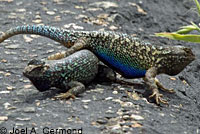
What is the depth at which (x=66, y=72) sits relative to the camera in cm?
516

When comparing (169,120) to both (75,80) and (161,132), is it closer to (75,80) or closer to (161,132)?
(161,132)

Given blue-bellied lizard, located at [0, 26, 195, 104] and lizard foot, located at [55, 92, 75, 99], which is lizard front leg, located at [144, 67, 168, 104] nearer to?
blue-bellied lizard, located at [0, 26, 195, 104]

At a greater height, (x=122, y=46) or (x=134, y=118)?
(x=122, y=46)

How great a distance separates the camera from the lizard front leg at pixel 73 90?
4988 mm

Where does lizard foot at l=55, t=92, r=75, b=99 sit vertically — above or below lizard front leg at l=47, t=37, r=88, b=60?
below

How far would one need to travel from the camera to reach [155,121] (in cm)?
462

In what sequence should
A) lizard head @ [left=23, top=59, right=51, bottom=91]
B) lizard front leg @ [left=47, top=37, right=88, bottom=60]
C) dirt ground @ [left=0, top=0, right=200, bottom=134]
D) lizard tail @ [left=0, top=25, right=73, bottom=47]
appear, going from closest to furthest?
dirt ground @ [left=0, top=0, right=200, bottom=134] → lizard head @ [left=23, top=59, right=51, bottom=91] → lizard front leg @ [left=47, top=37, right=88, bottom=60] → lizard tail @ [left=0, top=25, right=73, bottom=47]

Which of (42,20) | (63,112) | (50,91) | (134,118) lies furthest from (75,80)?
(42,20)

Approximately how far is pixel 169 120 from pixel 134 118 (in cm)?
45

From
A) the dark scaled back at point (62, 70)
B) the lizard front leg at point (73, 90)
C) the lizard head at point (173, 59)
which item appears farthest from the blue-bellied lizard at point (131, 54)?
the lizard front leg at point (73, 90)

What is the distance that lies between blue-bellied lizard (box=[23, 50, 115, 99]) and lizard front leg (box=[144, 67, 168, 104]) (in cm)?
69

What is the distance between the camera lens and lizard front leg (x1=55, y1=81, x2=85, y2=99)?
499 centimetres

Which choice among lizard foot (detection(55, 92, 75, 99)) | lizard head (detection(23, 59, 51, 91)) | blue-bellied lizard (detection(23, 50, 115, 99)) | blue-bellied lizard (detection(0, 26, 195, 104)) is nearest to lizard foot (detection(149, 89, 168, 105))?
blue-bellied lizard (detection(0, 26, 195, 104))
